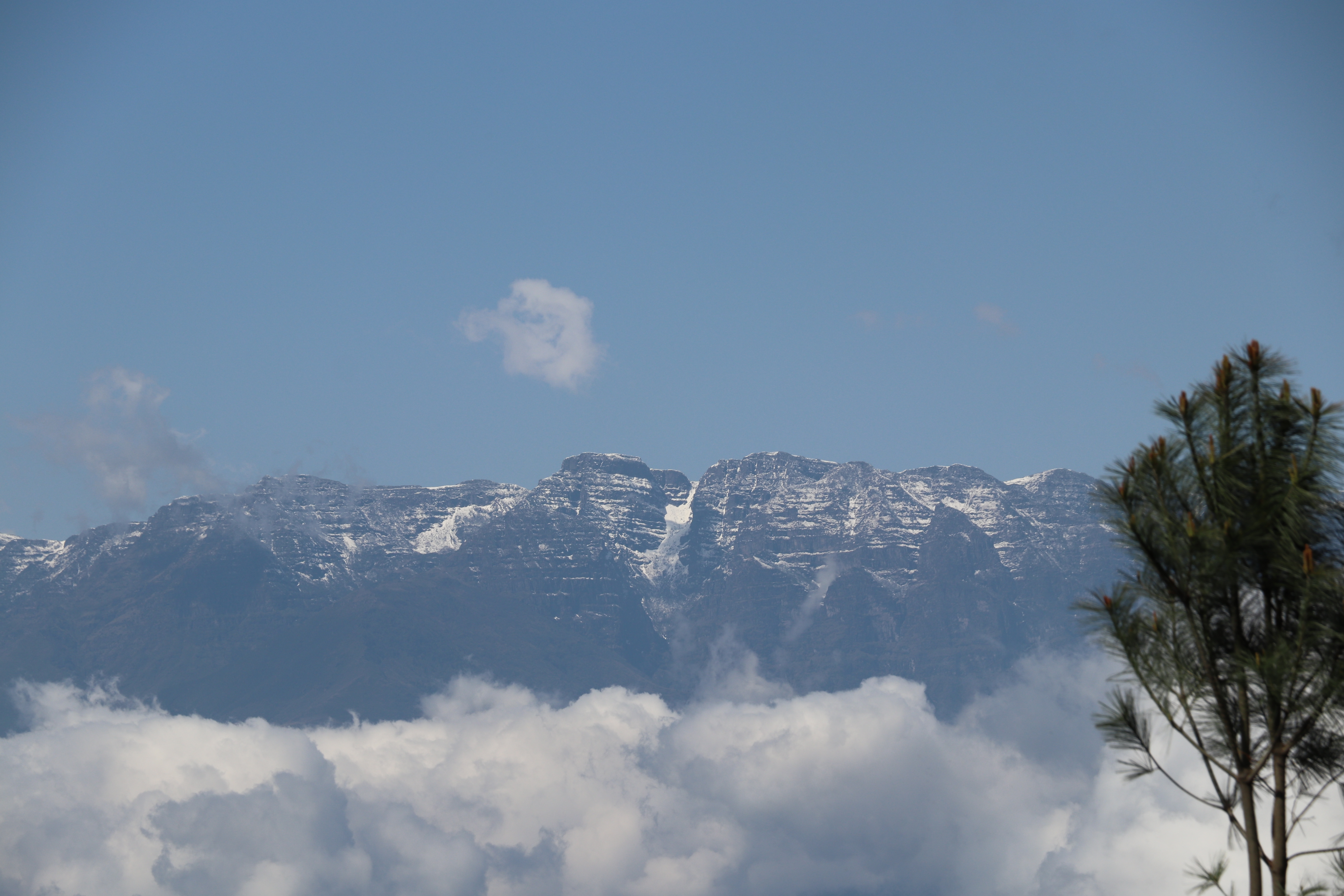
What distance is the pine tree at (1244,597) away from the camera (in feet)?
65.2

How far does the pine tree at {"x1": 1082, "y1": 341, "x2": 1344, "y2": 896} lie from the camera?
19859mm

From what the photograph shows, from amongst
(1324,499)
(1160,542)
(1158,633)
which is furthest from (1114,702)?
(1324,499)

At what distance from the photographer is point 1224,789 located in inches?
832

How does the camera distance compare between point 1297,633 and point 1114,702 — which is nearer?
point 1297,633

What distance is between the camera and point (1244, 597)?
68.1 ft

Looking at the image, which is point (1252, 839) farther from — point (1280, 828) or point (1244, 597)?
point (1244, 597)

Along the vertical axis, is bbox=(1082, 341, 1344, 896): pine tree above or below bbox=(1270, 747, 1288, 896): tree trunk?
above

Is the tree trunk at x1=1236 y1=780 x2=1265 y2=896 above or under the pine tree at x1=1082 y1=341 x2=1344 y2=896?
under

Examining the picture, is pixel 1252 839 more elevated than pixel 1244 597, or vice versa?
pixel 1244 597

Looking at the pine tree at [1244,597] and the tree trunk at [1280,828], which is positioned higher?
the pine tree at [1244,597]

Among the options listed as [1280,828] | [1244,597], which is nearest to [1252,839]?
[1280,828]

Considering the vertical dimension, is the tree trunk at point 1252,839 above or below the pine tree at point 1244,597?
below

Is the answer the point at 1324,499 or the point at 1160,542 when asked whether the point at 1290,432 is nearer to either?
the point at 1324,499

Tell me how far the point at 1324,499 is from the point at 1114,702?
4.81 m
